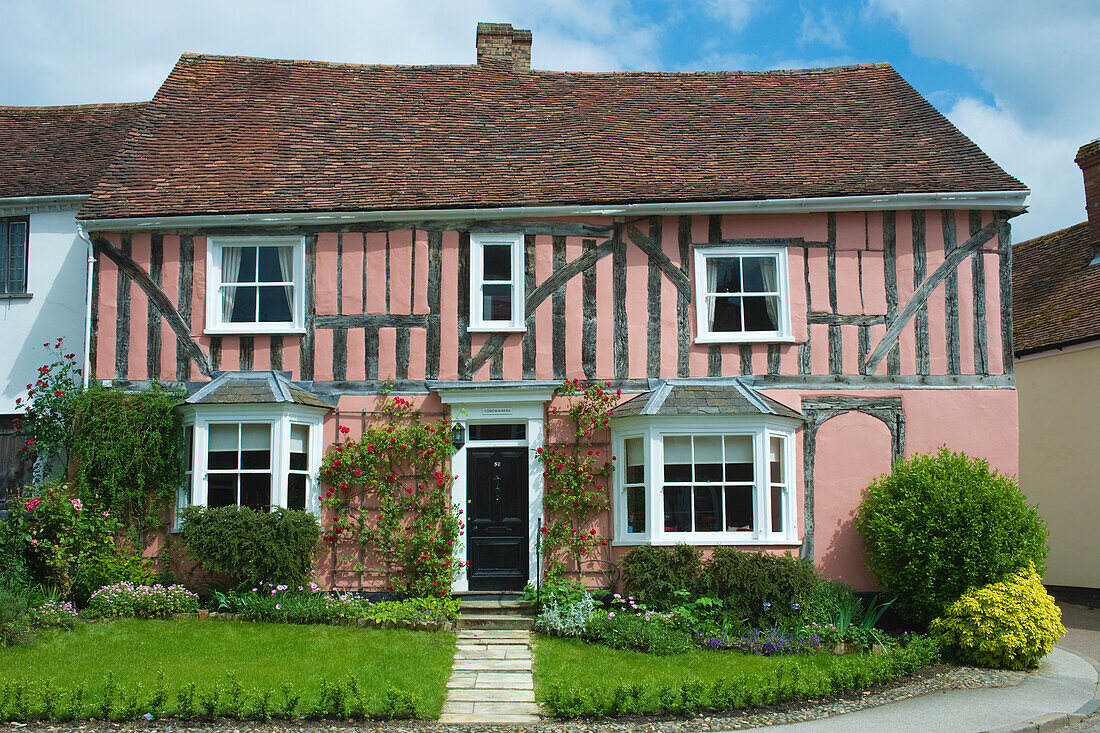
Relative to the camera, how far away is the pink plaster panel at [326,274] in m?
13.9

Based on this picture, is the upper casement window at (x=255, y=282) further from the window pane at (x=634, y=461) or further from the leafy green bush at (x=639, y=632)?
the leafy green bush at (x=639, y=632)

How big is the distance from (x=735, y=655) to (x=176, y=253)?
9959 mm

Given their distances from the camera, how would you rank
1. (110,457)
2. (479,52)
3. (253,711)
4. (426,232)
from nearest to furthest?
(253,711) < (110,457) < (426,232) < (479,52)

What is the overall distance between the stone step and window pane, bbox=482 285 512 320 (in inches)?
175

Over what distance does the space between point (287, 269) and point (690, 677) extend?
8584mm

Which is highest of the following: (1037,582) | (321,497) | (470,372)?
(470,372)

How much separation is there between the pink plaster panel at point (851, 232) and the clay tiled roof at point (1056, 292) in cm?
622

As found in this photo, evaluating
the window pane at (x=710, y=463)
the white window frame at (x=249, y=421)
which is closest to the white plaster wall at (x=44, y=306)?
the white window frame at (x=249, y=421)

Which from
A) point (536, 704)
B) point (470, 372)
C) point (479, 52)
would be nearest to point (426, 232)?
point (470, 372)

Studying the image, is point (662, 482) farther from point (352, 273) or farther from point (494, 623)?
point (352, 273)

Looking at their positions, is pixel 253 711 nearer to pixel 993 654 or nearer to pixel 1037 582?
pixel 993 654

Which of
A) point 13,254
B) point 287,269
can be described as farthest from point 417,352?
point 13,254

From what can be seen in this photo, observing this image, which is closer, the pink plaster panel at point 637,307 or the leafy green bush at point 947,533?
the leafy green bush at point 947,533

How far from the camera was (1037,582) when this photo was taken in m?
11.8
